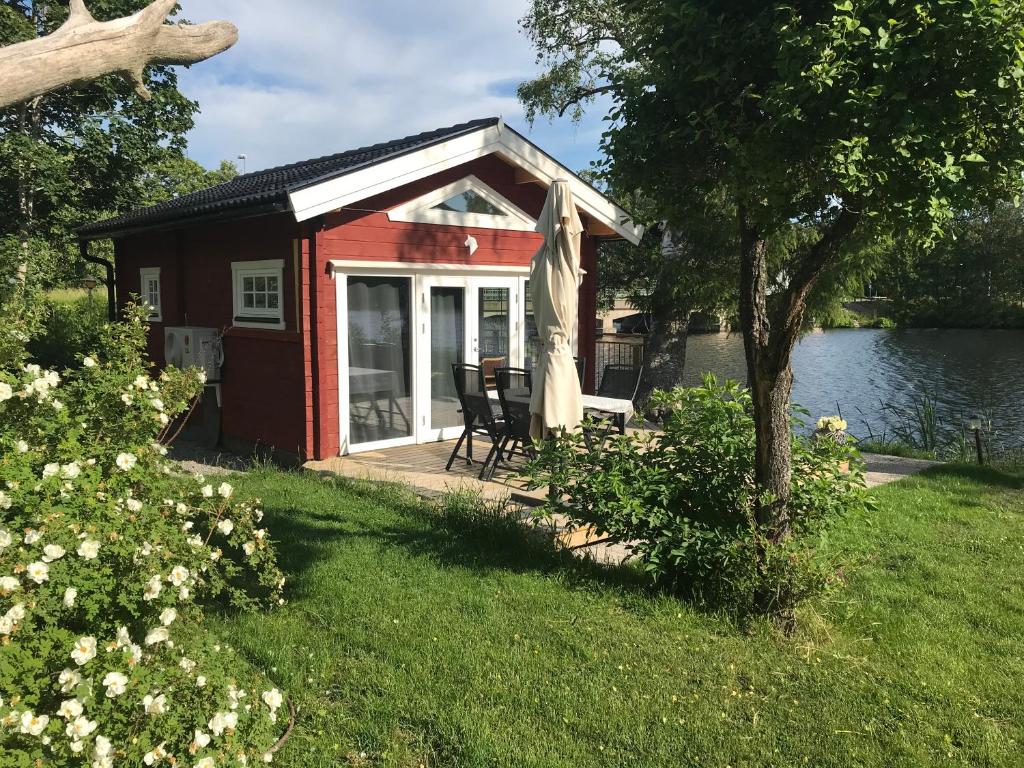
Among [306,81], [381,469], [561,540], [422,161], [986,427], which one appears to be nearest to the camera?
[561,540]

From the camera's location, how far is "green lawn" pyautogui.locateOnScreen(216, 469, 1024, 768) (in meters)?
2.79

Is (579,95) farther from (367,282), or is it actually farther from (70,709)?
(70,709)

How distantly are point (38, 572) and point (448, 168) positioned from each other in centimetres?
678

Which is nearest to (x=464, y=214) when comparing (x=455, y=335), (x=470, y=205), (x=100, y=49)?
(x=470, y=205)

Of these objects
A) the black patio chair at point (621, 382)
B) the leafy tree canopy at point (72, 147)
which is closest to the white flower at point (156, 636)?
the black patio chair at point (621, 382)

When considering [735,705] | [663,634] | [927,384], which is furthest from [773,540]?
[927,384]

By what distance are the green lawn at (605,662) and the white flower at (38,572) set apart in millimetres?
1065

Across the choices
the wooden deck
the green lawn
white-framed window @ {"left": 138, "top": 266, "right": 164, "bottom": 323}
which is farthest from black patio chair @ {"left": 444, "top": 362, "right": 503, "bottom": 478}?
white-framed window @ {"left": 138, "top": 266, "right": 164, "bottom": 323}

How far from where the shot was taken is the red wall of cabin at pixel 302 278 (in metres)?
7.58

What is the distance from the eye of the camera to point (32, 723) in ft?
6.29

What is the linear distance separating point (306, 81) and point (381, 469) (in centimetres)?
1070

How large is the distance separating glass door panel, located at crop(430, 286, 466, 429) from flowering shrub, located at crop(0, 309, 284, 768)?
5362 millimetres

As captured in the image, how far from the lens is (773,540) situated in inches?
153

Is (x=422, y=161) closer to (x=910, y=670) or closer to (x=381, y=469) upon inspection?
(x=381, y=469)
